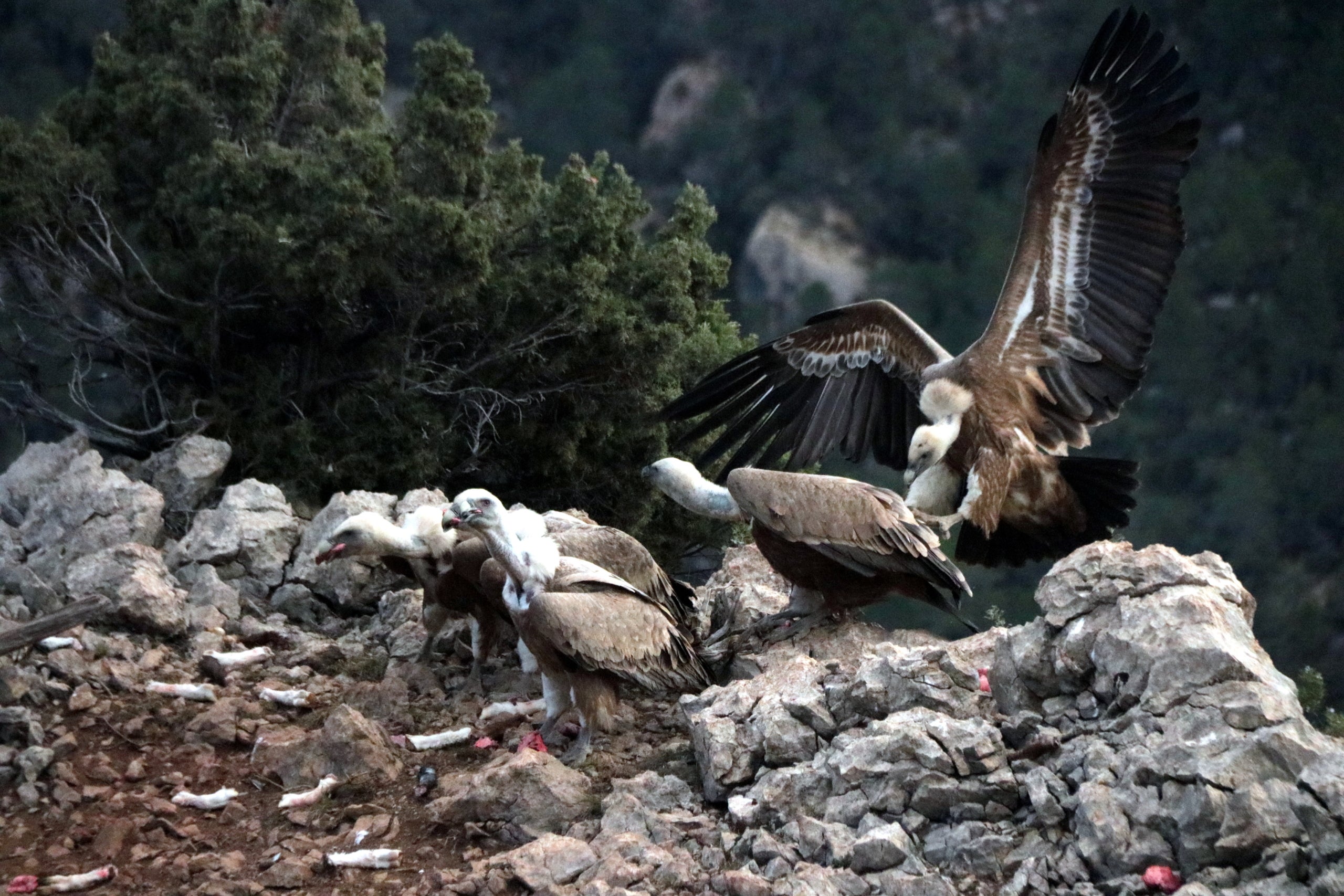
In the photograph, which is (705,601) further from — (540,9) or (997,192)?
(540,9)

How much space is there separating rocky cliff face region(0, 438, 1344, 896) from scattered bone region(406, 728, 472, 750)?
45mm

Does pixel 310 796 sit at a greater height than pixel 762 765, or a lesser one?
lesser

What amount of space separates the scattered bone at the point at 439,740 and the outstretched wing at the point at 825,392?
3028 mm

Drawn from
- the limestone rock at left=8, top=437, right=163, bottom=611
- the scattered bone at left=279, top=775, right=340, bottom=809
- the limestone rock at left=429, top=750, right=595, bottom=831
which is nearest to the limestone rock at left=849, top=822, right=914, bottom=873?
the limestone rock at left=429, top=750, right=595, bottom=831

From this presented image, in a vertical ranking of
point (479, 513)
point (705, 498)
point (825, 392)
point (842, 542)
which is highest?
point (825, 392)

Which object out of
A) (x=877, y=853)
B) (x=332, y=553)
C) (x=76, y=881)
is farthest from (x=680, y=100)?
(x=877, y=853)

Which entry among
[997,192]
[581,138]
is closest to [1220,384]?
[997,192]

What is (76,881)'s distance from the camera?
6.27 m

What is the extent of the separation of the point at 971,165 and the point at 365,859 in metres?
49.9

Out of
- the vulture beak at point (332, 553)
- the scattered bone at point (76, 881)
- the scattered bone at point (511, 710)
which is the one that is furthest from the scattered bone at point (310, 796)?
the vulture beak at point (332, 553)

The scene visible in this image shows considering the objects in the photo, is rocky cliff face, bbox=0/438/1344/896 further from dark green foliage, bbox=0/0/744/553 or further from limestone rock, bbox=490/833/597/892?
dark green foliage, bbox=0/0/744/553

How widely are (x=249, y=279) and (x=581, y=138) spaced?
44.7 m

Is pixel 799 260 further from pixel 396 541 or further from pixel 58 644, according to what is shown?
pixel 58 644

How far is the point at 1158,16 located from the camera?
53688 mm
